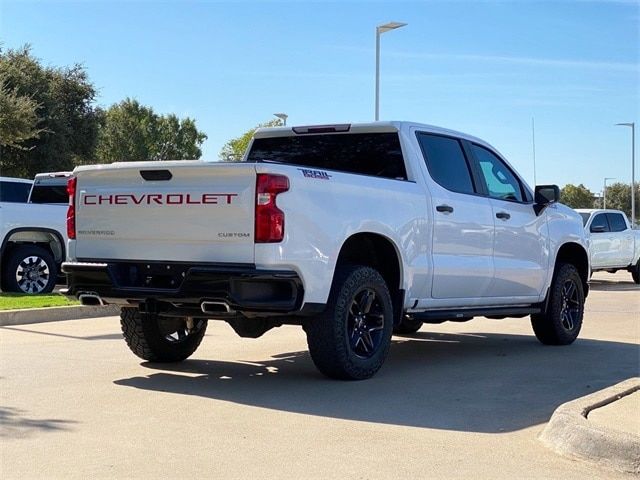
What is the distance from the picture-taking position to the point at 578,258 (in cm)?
1065

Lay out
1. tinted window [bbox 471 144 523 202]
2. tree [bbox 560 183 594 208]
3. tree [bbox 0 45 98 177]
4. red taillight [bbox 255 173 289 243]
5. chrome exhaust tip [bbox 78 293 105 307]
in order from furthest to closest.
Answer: tree [bbox 560 183 594 208], tree [bbox 0 45 98 177], tinted window [bbox 471 144 523 202], chrome exhaust tip [bbox 78 293 105 307], red taillight [bbox 255 173 289 243]

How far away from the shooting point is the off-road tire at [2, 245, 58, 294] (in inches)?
574

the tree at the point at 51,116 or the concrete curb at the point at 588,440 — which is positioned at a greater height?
the tree at the point at 51,116

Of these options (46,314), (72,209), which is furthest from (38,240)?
(72,209)

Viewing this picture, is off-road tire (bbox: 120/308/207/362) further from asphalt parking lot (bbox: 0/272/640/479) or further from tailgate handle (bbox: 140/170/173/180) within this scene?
tailgate handle (bbox: 140/170/173/180)

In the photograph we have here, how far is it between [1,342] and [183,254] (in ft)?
12.8

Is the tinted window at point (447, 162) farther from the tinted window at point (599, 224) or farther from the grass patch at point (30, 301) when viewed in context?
the tinted window at point (599, 224)

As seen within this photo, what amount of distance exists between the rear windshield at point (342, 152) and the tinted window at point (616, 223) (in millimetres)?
15728

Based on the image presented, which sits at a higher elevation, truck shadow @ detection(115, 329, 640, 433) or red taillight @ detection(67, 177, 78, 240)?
red taillight @ detection(67, 177, 78, 240)

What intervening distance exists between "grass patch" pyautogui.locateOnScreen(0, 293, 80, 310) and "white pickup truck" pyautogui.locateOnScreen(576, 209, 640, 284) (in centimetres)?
1320

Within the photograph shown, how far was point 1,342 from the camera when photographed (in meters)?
9.70

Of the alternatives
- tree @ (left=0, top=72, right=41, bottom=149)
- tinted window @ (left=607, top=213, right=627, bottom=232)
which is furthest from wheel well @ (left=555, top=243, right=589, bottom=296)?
tree @ (left=0, top=72, right=41, bottom=149)

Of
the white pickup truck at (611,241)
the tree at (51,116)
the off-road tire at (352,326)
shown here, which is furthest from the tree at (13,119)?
the off-road tire at (352,326)

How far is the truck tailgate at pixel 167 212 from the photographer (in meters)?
6.51
